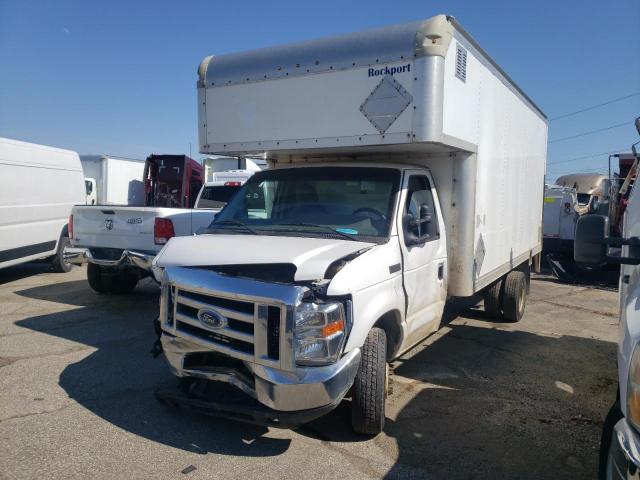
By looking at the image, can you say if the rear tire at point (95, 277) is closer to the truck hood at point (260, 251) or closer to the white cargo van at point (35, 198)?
the white cargo van at point (35, 198)

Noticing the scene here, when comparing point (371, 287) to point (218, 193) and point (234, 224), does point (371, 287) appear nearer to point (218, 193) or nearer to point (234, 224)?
point (234, 224)

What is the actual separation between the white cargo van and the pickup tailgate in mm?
2265

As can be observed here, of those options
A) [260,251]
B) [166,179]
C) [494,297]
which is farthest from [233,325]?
[166,179]

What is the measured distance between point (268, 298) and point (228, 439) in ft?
4.17

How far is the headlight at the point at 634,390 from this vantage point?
2141 mm

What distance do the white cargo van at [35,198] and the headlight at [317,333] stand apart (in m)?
7.73

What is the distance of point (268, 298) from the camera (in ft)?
10.5

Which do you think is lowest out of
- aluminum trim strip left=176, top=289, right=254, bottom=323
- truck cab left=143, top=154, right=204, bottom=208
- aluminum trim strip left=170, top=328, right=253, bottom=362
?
aluminum trim strip left=170, top=328, right=253, bottom=362

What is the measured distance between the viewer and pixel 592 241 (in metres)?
3.02

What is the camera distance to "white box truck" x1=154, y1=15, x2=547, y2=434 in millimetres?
3264

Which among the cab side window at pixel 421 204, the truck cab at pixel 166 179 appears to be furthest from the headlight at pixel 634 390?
the truck cab at pixel 166 179

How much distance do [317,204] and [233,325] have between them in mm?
1586

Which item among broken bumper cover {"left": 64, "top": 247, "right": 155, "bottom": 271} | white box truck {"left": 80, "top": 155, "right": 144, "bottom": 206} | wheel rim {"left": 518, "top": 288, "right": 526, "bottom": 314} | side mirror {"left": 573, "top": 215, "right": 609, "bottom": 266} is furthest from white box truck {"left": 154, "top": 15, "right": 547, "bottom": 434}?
white box truck {"left": 80, "top": 155, "right": 144, "bottom": 206}

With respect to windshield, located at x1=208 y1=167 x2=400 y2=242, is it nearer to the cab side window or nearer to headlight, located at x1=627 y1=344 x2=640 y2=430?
the cab side window
